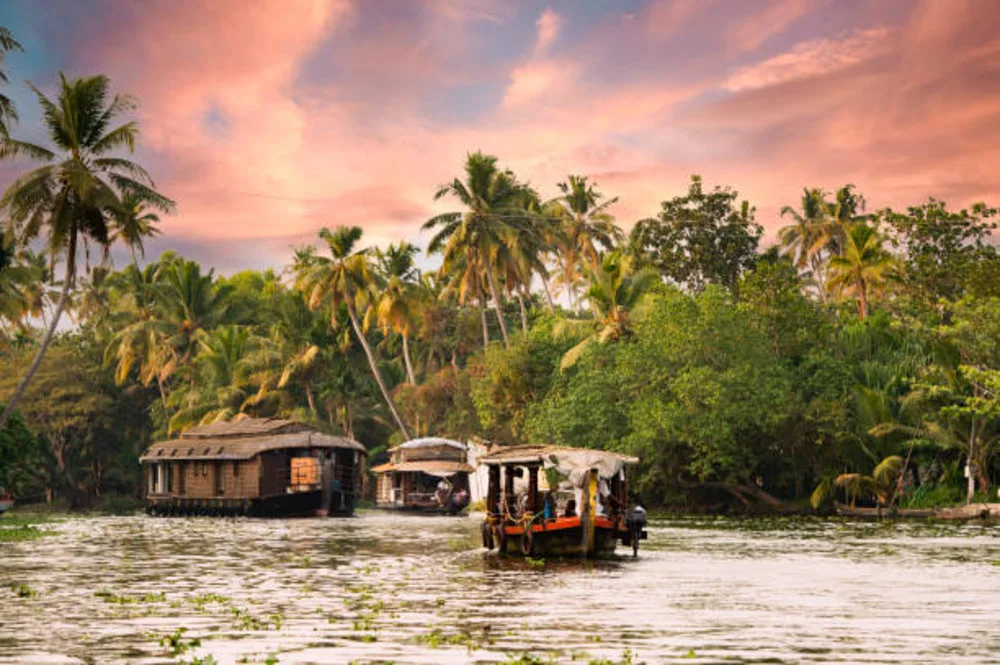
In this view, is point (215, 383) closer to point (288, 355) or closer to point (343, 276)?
point (288, 355)

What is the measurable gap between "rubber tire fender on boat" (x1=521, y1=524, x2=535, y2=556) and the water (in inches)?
25.4

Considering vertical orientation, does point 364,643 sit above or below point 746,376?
below

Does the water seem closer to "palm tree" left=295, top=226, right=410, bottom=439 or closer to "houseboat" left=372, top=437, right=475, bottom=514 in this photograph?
"houseboat" left=372, top=437, right=475, bottom=514

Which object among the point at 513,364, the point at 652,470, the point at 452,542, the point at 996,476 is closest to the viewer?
the point at 452,542

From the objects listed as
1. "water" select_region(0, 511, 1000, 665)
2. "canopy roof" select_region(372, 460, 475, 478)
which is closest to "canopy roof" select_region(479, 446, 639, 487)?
"water" select_region(0, 511, 1000, 665)

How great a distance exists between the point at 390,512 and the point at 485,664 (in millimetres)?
54480

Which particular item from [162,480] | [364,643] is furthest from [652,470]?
[364,643]

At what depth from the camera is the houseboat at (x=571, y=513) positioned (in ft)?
93.4

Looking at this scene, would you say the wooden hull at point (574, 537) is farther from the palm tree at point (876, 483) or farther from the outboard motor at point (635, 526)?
the palm tree at point (876, 483)

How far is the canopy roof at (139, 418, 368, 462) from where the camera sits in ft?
193

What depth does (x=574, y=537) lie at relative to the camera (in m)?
28.5

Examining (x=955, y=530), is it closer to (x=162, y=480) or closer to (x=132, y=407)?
(x=162, y=480)

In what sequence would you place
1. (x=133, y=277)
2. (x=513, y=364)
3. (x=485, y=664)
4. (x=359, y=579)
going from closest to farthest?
(x=485, y=664), (x=359, y=579), (x=513, y=364), (x=133, y=277)

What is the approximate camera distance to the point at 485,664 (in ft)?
43.0
